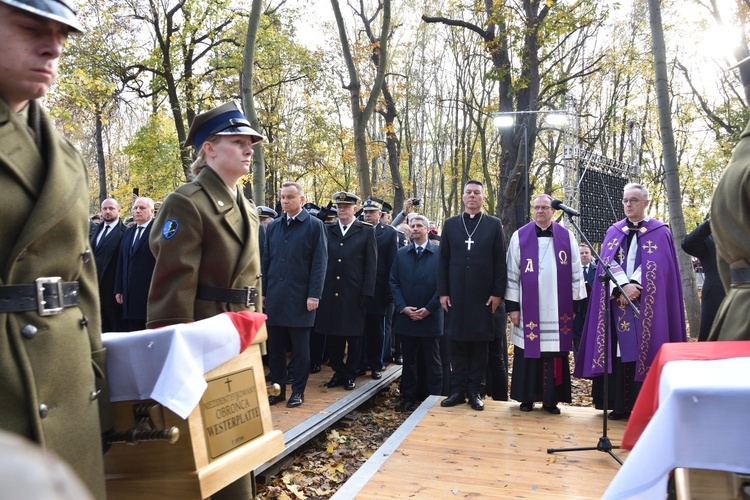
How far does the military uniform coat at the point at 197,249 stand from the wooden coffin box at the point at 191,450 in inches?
23.6

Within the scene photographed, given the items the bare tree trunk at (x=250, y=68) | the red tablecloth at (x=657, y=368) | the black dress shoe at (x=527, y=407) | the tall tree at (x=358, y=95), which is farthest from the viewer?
the tall tree at (x=358, y=95)

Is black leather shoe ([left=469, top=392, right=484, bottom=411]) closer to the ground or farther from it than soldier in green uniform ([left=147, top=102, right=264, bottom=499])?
closer to the ground

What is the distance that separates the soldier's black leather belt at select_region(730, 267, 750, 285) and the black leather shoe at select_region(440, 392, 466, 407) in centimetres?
424

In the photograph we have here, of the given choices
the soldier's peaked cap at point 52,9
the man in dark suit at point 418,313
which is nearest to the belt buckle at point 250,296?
the soldier's peaked cap at point 52,9

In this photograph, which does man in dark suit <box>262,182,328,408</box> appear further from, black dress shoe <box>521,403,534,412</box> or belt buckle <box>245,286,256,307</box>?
belt buckle <box>245,286,256,307</box>

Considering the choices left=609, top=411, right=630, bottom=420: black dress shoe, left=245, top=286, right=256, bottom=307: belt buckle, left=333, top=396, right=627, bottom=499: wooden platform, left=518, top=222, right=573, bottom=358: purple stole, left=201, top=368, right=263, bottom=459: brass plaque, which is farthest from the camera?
left=518, top=222, right=573, bottom=358: purple stole

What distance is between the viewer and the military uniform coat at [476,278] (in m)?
6.32

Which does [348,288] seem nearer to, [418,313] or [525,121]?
[418,313]

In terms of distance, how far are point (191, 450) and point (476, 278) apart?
457 centimetres

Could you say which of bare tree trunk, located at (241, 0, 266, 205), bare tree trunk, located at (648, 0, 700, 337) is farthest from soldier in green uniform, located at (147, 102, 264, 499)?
bare tree trunk, located at (648, 0, 700, 337)

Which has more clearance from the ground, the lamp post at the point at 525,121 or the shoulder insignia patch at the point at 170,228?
the lamp post at the point at 525,121

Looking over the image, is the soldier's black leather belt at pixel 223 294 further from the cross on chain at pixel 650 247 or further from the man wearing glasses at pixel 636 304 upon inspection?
the cross on chain at pixel 650 247

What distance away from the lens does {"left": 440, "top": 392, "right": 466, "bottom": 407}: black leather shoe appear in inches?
251

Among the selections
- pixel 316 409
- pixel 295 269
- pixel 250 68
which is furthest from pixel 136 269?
pixel 250 68
